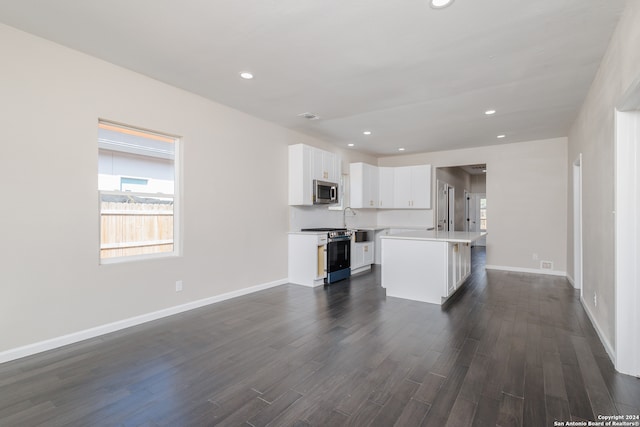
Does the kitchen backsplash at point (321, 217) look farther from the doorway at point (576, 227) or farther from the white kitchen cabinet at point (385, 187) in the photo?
the doorway at point (576, 227)

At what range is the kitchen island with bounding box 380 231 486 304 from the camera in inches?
162

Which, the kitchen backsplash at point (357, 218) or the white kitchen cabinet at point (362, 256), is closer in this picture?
the kitchen backsplash at point (357, 218)

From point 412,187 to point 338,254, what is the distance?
3019 mm

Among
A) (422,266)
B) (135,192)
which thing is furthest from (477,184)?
(135,192)

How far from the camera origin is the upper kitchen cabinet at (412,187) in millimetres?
7348

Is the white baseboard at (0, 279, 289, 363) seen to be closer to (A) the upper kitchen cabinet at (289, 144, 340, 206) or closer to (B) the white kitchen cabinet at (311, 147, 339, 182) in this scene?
(A) the upper kitchen cabinet at (289, 144, 340, 206)

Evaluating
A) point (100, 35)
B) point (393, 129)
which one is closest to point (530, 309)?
point (393, 129)

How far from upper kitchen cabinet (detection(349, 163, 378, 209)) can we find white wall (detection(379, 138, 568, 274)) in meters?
2.16

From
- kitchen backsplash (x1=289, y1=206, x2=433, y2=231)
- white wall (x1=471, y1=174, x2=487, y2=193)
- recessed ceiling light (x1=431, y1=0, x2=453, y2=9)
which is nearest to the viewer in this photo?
recessed ceiling light (x1=431, y1=0, x2=453, y2=9)

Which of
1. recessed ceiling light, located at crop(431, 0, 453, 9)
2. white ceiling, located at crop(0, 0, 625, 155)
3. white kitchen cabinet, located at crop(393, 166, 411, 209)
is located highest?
white ceiling, located at crop(0, 0, 625, 155)

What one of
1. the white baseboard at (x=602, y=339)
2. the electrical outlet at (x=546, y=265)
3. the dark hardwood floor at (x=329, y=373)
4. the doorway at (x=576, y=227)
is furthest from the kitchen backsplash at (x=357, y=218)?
the white baseboard at (x=602, y=339)

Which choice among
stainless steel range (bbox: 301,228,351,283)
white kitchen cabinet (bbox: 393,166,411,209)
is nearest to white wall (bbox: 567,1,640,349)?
stainless steel range (bbox: 301,228,351,283)

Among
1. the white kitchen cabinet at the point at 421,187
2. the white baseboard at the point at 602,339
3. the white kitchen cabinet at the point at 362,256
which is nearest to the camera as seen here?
the white baseboard at the point at 602,339

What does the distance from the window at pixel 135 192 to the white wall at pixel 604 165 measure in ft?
14.1
